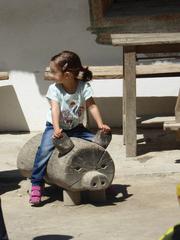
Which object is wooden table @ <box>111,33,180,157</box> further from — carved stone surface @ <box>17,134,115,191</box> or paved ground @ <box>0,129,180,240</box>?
carved stone surface @ <box>17,134,115,191</box>

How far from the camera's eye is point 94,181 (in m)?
5.20

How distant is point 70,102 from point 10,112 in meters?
3.30

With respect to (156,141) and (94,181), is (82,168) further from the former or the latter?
(156,141)

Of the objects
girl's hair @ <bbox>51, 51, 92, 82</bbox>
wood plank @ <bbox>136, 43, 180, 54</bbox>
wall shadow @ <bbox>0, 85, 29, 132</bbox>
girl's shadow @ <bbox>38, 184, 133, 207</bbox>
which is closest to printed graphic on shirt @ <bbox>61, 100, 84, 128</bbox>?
girl's hair @ <bbox>51, 51, 92, 82</bbox>

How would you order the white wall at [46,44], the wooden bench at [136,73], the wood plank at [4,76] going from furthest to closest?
1. the white wall at [46,44]
2. the wood plank at [4,76]
3. the wooden bench at [136,73]

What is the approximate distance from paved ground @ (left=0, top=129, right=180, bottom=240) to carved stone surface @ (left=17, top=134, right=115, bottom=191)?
19cm

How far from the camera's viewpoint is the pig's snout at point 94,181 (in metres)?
5.19

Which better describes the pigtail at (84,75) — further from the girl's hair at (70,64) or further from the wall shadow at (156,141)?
the wall shadow at (156,141)

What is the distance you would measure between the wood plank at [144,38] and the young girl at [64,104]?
133 centimetres

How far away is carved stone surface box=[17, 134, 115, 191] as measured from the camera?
523cm

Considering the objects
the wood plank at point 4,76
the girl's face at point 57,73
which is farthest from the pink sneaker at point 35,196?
the wood plank at point 4,76

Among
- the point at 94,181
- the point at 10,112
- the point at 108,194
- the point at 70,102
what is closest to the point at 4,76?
the point at 10,112

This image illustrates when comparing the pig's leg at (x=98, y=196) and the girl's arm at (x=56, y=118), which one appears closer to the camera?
the girl's arm at (x=56, y=118)

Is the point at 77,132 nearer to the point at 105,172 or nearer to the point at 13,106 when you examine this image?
the point at 105,172
